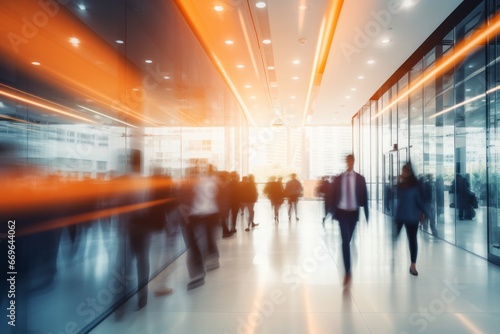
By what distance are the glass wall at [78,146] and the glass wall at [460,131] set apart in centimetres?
588

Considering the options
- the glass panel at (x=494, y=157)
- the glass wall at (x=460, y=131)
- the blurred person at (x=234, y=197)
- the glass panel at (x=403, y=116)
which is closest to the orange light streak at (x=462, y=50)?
the glass wall at (x=460, y=131)

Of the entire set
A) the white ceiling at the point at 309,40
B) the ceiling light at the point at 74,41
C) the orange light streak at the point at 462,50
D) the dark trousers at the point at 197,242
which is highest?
the white ceiling at the point at 309,40

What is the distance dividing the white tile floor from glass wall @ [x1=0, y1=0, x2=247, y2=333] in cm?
50

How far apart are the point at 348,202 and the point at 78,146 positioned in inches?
138

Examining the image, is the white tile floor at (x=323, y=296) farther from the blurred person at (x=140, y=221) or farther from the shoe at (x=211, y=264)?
the blurred person at (x=140, y=221)

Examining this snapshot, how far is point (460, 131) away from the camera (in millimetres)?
7559

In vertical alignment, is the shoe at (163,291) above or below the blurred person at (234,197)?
below

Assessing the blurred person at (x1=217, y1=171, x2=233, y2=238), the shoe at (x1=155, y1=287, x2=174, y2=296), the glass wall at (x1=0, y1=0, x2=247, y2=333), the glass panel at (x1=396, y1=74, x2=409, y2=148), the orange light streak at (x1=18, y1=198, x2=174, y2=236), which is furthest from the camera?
the glass panel at (x1=396, y1=74, x2=409, y2=148)

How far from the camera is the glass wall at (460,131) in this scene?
646cm

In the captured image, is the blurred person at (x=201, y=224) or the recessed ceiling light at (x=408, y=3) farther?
the recessed ceiling light at (x=408, y=3)

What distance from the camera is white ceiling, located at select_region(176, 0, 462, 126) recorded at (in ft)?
22.5

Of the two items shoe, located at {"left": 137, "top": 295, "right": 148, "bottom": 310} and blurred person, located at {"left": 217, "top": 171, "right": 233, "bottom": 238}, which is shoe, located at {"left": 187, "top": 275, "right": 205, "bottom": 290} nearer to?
shoe, located at {"left": 137, "top": 295, "right": 148, "bottom": 310}

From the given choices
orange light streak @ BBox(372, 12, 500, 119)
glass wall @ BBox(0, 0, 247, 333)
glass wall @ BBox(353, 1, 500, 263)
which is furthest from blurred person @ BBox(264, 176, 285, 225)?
glass wall @ BBox(0, 0, 247, 333)

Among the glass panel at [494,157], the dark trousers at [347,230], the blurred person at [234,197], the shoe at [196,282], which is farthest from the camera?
the blurred person at [234,197]
